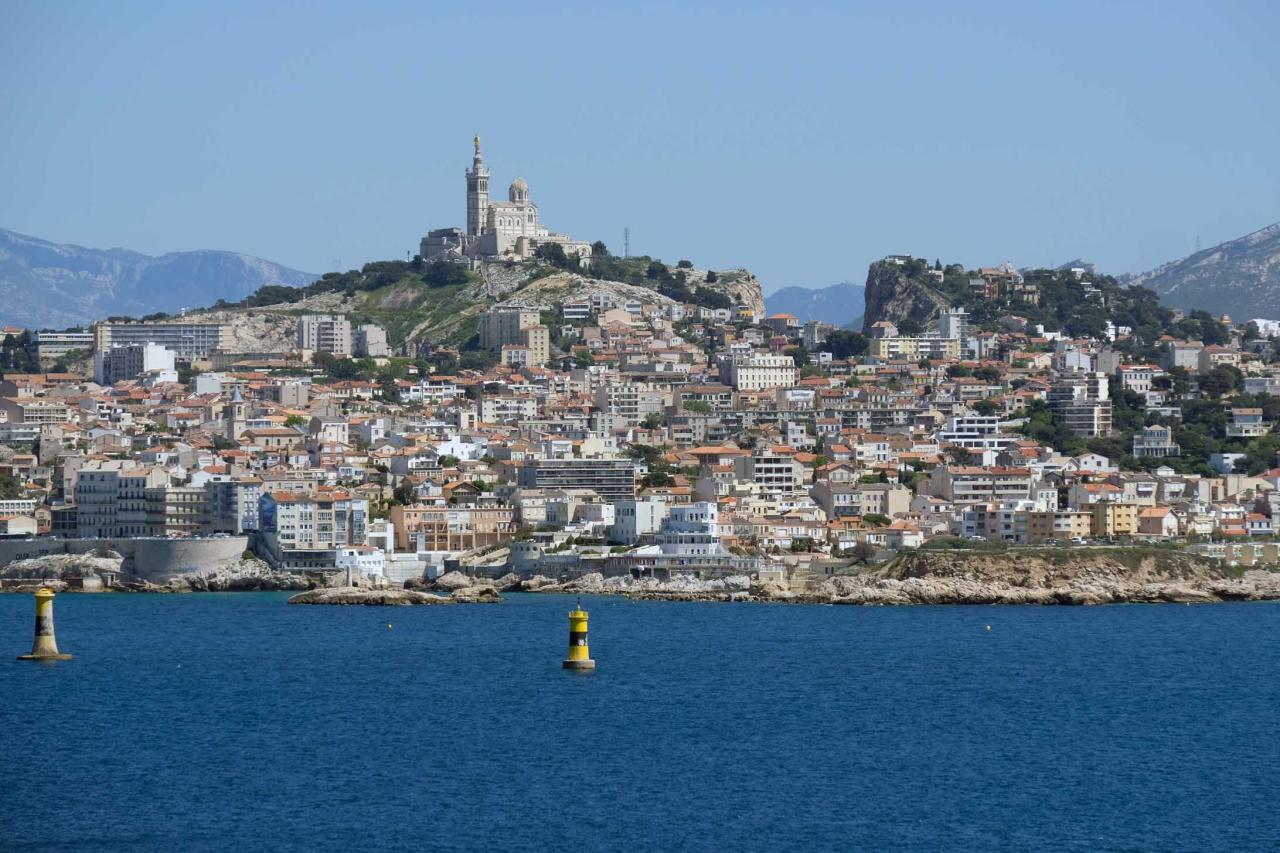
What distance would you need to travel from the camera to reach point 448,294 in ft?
365

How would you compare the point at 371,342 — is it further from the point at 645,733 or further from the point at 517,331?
the point at 645,733

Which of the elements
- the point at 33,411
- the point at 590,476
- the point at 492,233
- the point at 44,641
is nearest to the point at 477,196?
the point at 492,233

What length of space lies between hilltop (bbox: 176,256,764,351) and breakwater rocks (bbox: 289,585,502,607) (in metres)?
47.9

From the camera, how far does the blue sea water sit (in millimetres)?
28453

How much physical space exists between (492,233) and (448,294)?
4.31 metres

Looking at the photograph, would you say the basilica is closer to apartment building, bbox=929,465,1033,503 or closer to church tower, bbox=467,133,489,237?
church tower, bbox=467,133,489,237

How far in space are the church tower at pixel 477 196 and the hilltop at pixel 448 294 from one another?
313 centimetres

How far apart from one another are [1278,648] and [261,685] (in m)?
18.6

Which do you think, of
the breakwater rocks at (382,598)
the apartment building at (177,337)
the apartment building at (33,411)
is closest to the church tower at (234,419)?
the apartment building at (33,411)

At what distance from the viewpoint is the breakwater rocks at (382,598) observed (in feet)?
188

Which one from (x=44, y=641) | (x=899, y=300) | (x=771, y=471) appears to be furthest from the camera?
(x=899, y=300)

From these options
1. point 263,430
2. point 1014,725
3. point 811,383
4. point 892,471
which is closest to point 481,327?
point 811,383

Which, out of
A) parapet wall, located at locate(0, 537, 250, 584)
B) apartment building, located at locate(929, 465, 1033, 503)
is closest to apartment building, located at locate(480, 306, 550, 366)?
apartment building, located at locate(929, 465, 1033, 503)

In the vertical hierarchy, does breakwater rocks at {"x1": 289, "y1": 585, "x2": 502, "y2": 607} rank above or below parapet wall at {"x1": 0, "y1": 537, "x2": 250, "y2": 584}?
below
